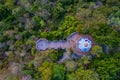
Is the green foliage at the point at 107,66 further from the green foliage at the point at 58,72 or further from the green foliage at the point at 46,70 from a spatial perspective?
the green foliage at the point at 46,70

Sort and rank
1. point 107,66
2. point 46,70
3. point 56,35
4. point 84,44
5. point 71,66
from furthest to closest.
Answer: point 56,35 < point 84,44 < point 46,70 < point 71,66 < point 107,66

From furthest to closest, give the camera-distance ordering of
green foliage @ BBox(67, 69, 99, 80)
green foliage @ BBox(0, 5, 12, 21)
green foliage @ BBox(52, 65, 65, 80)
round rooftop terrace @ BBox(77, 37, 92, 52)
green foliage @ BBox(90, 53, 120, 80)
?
1. green foliage @ BBox(0, 5, 12, 21)
2. round rooftop terrace @ BBox(77, 37, 92, 52)
3. green foliage @ BBox(52, 65, 65, 80)
4. green foliage @ BBox(90, 53, 120, 80)
5. green foliage @ BBox(67, 69, 99, 80)

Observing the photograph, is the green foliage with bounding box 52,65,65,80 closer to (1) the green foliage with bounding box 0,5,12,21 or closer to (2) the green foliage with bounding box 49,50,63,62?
(2) the green foliage with bounding box 49,50,63,62

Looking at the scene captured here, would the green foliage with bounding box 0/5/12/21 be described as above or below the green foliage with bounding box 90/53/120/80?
above

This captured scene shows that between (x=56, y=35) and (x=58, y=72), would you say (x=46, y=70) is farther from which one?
(x=56, y=35)

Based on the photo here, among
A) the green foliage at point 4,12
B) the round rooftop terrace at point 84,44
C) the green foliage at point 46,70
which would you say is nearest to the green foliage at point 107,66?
the round rooftop terrace at point 84,44

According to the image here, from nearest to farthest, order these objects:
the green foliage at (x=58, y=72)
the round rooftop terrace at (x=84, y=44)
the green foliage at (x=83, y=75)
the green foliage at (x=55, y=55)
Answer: the green foliage at (x=83, y=75) → the green foliage at (x=58, y=72) → the green foliage at (x=55, y=55) → the round rooftop terrace at (x=84, y=44)

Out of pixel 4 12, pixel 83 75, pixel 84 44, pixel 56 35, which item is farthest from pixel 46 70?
pixel 4 12

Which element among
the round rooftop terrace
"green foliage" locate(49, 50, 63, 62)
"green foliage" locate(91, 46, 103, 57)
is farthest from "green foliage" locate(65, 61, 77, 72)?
"green foliage" locate(91, 46, 103, 57)
